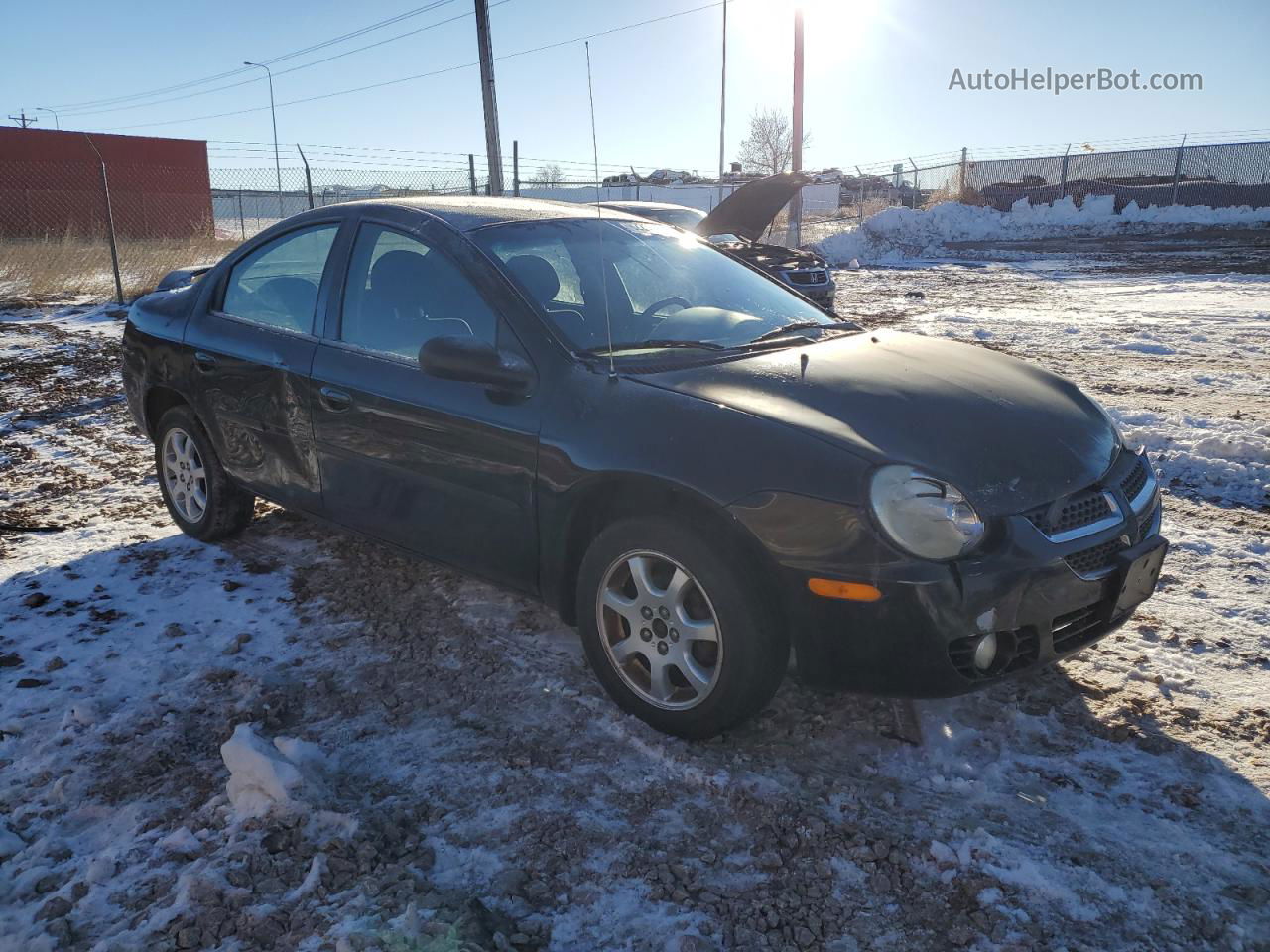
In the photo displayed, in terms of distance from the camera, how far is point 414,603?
3926 millimetres

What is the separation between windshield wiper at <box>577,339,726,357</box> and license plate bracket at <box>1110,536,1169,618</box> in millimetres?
1431

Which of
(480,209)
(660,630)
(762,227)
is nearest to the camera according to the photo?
(660,630)

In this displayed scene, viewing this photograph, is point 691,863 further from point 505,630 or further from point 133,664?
point 133,664

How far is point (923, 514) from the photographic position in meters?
2.48

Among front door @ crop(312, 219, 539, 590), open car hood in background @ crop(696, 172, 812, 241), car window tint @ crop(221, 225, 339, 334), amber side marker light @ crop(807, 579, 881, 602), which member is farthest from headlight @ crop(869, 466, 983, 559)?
open car hood in background @ crop(696, 172, 812, 241)

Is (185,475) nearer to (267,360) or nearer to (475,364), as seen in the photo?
(267,360)

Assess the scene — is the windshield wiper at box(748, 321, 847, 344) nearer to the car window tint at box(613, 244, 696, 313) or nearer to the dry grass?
the car window tint at box(613, 244, 696, 313)

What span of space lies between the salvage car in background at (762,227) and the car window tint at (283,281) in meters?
6.36

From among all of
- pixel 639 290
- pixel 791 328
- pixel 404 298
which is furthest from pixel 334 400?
pixel 791 328

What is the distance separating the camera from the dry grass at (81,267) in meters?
15.1

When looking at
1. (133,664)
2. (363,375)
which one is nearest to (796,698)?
(363,375)

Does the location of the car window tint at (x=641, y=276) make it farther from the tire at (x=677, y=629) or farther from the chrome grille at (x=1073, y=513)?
the chrome grille at (x=1073, y=513)

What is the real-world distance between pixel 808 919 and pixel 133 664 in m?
2.53

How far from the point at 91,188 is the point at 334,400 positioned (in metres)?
30.8
